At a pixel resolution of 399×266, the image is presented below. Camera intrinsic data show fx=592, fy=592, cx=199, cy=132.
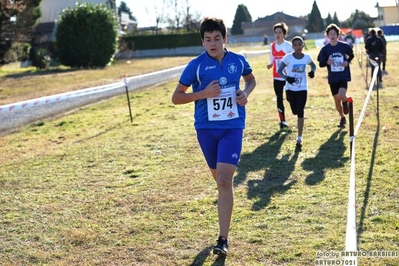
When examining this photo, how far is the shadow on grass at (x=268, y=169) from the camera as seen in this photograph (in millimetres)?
6785

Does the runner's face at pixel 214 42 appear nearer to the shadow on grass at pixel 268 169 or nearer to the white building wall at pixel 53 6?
the shadow on grass at pixel 268 169

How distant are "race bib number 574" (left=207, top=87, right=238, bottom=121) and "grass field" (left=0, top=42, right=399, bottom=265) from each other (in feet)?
3.67

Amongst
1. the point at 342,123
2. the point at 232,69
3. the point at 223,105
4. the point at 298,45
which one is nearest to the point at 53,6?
the point at 342,123

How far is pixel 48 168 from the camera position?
8828 millimetres

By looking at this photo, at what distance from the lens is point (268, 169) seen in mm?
7992

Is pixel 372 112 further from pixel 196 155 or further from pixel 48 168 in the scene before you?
pixel 48 168

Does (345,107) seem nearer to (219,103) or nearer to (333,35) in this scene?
(333,35)

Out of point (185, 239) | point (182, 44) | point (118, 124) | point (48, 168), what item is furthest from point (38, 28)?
point (185, 239)

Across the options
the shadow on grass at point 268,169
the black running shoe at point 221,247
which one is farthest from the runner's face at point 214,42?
the shadow on grass at point 268,169

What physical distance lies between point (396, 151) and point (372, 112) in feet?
13.1

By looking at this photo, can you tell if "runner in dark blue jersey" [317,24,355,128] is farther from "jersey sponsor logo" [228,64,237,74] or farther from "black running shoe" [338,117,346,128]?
"jersey sponsor logo" [228,64,237,74]

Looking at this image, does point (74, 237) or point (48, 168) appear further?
point (48, 168)

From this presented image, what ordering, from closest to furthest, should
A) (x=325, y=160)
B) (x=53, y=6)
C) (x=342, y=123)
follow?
(x=325, y=160), (x=342, y=123), (x=53, y=6)

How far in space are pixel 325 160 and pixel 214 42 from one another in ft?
12.9
